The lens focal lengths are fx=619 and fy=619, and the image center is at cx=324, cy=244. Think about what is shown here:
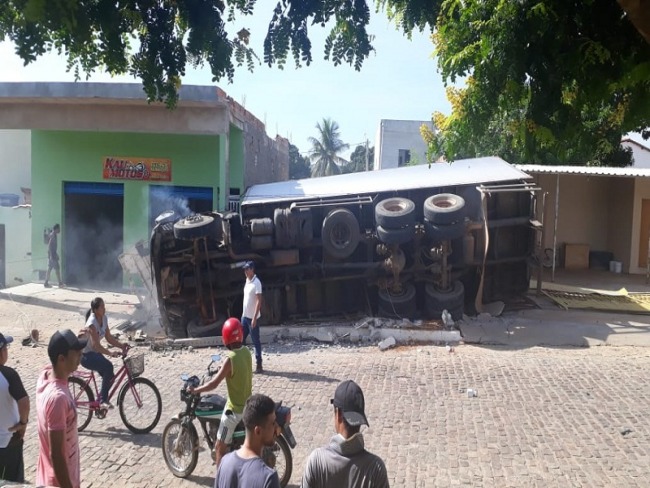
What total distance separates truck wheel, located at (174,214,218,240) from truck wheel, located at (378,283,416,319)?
348 centimetres

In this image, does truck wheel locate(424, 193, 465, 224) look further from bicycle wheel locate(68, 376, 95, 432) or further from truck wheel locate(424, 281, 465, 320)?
bicycle wheel locate(68, 376, 95, 432)

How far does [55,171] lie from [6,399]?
15.9 m

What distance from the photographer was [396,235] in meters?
11.5

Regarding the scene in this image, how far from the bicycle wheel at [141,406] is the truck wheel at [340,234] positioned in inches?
218

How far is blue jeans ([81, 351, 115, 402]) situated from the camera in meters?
6.75

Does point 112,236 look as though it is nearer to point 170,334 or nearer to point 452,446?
point 170,334

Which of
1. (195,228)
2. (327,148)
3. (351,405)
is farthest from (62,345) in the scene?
(327,148)

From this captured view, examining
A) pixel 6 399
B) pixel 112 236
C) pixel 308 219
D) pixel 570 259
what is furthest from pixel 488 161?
pixel 6 399

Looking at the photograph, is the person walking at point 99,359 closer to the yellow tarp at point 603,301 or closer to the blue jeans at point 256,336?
the blue jeans at point 256,336

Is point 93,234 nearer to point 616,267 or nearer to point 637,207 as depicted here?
point 616,267

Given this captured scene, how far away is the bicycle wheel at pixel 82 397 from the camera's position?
6.77 m

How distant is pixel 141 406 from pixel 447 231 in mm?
6669

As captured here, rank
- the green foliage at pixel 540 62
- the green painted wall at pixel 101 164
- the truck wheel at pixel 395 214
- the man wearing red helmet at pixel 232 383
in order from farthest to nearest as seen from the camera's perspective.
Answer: the green painted wall at pixel 101 164, the truck wheel at pixel 395 214, the man wearing red helmet at pixel 232 383, the green foliage at pixel 540 62

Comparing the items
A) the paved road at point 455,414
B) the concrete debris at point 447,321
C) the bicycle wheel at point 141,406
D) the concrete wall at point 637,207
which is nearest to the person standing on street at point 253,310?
the paved road at point 455,414
